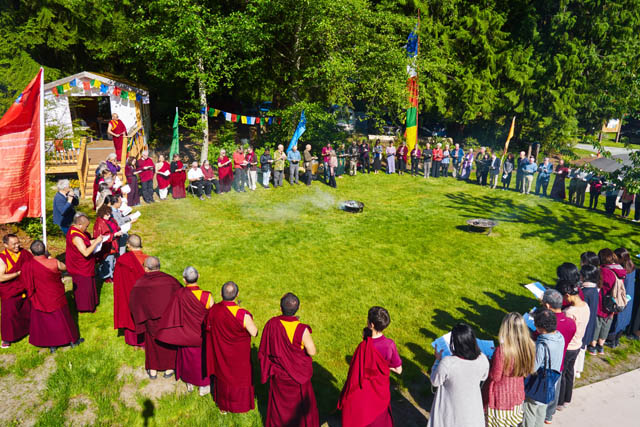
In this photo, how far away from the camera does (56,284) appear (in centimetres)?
656

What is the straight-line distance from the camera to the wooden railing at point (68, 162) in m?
15.2

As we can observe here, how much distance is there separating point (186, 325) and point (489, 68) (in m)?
27.2

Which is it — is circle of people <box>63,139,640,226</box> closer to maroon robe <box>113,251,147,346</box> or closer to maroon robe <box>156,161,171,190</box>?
maroon robe <box>156,161,171,190</box>

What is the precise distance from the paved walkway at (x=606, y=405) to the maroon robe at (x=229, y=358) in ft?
14.5

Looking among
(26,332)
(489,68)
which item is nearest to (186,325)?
(26,332)

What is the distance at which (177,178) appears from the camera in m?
15.4

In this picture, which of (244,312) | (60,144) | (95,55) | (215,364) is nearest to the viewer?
(244,312)

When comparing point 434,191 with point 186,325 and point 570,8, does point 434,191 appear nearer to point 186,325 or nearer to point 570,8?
point 186,325

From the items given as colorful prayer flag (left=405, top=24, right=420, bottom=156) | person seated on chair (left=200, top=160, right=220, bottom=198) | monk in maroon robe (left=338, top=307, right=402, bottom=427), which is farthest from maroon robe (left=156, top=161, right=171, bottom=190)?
monk in maroon robe (left=338, top=307, right=402, bottom=427)

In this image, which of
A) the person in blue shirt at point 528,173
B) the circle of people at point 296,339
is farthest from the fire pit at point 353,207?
the circle of people at point 296,339

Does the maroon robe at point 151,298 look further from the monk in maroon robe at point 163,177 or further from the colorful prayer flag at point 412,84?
the colorful prayer flag at point 412,84

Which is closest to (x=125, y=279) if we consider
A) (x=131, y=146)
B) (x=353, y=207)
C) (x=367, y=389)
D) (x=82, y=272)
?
(x=82, y=272)

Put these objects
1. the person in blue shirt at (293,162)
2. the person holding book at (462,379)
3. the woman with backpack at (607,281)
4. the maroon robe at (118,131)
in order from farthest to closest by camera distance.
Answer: the person in blue shirt at (293,162) < the maroon robe at (118,131) < the woman with backpack at (607,281) < the person holding book at (462,379)

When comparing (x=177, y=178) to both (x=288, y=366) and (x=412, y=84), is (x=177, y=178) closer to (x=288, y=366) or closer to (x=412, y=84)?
(x=288, y=366)
